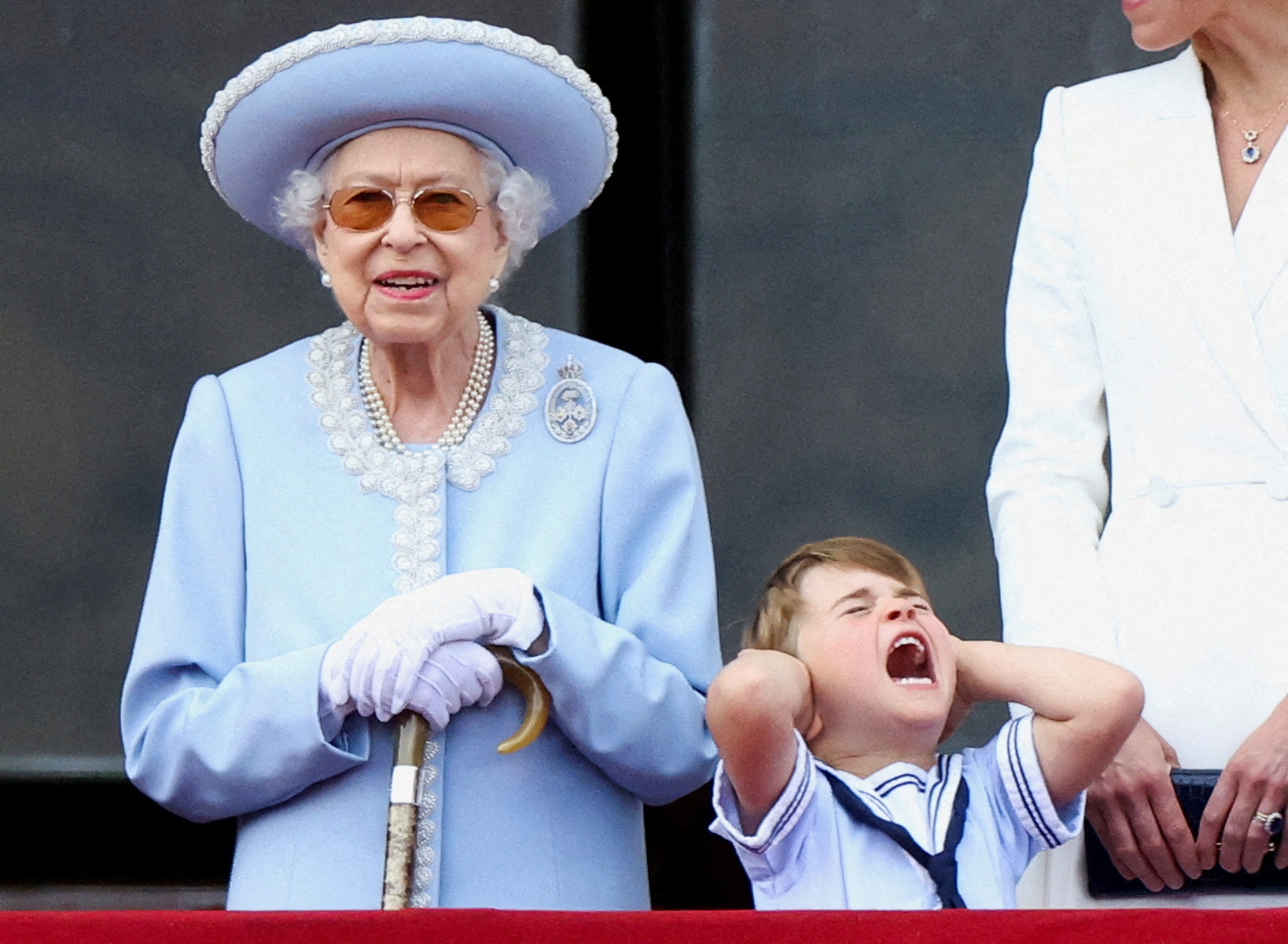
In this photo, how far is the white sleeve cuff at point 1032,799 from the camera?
7.75 ft

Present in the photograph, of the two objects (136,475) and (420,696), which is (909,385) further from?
(420,696)

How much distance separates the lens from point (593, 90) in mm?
2740

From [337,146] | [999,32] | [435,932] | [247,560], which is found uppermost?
[999,32]

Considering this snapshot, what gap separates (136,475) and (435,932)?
92.4 inches

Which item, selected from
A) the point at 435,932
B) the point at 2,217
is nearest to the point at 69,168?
the point at 2,217

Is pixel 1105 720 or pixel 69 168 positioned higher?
pixel 69 168

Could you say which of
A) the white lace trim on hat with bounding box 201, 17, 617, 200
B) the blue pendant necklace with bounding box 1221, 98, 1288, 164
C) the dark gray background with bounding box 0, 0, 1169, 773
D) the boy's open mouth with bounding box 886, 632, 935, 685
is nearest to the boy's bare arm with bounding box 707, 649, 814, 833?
the boy's open mouth with bounding box 886, 632, 935, 685

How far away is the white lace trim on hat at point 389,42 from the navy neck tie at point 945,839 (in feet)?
2.92

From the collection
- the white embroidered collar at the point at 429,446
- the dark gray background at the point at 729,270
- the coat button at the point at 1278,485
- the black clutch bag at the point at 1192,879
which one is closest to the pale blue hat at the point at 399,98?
the white embroidered collar at the point at 429,446

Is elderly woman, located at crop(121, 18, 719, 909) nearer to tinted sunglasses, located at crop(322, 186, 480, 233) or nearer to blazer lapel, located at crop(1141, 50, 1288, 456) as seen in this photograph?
tinted sunglasses, located at crop(322, 186, 480, 233)

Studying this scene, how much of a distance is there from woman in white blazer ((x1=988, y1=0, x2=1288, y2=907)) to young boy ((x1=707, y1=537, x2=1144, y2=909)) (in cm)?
12

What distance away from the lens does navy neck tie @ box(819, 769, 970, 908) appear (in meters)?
2.29

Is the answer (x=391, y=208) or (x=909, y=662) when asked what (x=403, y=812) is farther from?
(x=391, y=208)

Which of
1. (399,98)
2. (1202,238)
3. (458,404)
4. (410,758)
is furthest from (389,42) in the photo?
(1202,238)
